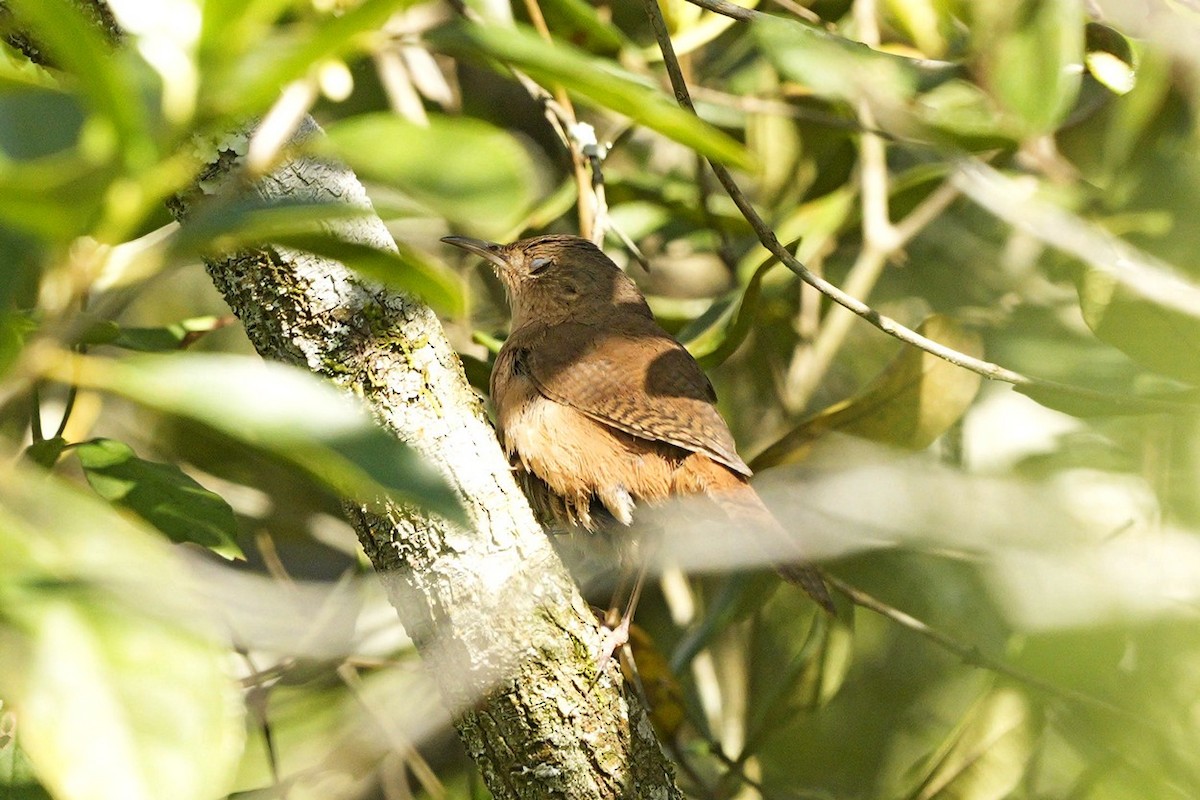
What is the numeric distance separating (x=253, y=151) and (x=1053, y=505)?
1859mm

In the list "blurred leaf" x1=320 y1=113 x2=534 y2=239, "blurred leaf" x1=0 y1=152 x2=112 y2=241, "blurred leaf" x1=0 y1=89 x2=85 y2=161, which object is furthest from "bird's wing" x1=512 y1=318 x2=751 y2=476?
"blurred leaf" x1=0 y1=152 x2=112 y2=241

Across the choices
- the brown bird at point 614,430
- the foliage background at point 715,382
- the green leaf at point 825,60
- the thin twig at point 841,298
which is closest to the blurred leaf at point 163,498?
the foliage background at point 715,382

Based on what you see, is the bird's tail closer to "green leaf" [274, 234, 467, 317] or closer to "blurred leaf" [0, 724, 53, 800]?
"blurred leaf" [0, 724, 53, 800]

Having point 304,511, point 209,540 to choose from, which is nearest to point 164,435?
point 304,511

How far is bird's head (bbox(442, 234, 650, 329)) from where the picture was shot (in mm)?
3824

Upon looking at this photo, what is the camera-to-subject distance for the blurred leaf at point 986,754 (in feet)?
10.4

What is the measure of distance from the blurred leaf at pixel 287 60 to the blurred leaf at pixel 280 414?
261 mm

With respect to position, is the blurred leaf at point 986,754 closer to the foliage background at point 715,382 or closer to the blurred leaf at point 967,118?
the foliage background at point 715,382

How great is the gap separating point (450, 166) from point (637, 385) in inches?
80.1

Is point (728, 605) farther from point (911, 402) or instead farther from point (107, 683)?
point (107, 683)

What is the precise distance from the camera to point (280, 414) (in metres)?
1.13

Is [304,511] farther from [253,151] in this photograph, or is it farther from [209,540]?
[253,151]

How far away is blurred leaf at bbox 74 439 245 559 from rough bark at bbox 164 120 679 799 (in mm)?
420

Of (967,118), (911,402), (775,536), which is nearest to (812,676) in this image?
(775,536)
